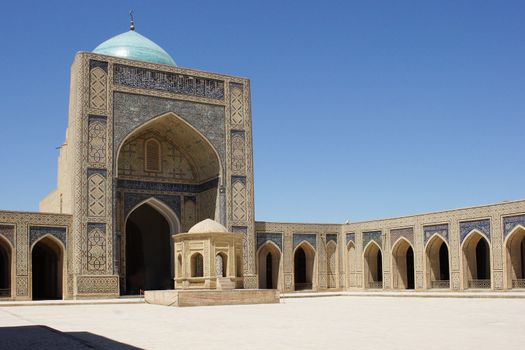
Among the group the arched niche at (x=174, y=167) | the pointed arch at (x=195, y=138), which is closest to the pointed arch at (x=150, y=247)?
the arched niche at (x=174, y=167)

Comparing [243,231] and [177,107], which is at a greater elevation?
[177,107]

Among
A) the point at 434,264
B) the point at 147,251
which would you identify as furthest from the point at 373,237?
the point at 147,251

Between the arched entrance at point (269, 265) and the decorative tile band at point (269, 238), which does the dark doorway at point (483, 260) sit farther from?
the arched entrance at point (269, 265)

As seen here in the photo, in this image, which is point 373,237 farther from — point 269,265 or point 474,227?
point 269,265

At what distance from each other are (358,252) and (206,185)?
564 centimetres

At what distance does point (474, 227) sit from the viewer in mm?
19391

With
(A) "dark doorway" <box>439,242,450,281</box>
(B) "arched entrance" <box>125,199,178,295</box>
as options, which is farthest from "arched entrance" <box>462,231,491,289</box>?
(B) "arched entrance" <box>125,199,178,295</box>

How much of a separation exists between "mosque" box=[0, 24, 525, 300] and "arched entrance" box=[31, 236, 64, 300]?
0.06m

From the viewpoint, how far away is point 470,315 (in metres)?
9.82

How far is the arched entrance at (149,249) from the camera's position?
22422mm

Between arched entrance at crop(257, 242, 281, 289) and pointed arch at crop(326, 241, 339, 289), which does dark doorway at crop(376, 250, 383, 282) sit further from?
arched entrance at crop(257, 242, 281, 289)

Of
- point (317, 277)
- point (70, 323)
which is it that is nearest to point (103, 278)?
point (317, 277)

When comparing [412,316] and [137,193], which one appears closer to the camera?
[412,316]

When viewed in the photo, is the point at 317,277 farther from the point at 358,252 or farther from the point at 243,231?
the point at 243,231
